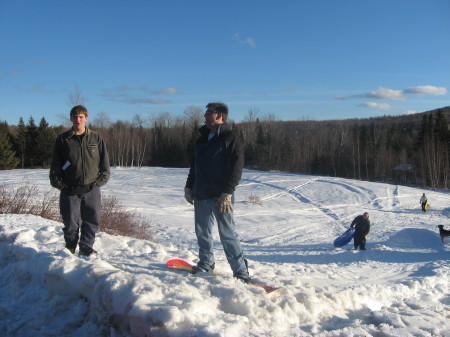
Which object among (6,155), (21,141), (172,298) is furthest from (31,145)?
(172,298)

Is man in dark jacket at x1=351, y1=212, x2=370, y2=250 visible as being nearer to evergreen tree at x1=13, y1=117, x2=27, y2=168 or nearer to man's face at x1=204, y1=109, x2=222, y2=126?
man's face at x1=204, y1=109, x2=222, y2=126

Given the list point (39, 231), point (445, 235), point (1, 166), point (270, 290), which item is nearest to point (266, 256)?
point (445, 235)

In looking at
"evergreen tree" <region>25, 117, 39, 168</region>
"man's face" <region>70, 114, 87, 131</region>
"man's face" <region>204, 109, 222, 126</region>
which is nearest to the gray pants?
"man's face" <region>70, 114, 87, 131</region>

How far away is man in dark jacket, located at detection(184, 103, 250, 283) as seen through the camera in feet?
13.7

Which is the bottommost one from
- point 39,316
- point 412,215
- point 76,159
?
point 412,215

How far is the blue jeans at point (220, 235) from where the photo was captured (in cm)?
428

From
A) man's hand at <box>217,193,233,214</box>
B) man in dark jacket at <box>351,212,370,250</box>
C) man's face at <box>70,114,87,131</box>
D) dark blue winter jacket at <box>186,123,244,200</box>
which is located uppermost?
man's face at <box>70,114,87,131</box>

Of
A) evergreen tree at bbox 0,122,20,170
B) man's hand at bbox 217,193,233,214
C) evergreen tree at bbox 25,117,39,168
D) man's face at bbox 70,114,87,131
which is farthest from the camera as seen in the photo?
evergreen tree at bbox 25,117,39,168

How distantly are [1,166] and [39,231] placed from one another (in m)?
53.8

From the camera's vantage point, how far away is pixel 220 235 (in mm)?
4395

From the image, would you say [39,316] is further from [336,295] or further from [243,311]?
[336,295]

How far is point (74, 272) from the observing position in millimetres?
3629

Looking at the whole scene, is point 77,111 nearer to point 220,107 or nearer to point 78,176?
point 78,176

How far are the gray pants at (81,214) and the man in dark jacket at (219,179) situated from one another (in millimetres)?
1481
